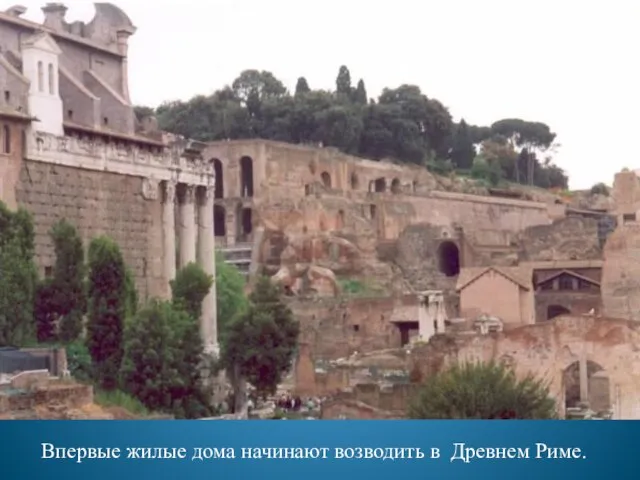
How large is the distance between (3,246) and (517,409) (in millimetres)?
6576

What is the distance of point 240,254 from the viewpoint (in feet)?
131

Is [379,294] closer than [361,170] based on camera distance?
Yes

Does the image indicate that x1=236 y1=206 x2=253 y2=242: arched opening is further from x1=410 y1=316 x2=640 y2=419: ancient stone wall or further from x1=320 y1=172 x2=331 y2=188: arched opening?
x1=410 y1=316 x2=640 y2=419: ancient stone wall

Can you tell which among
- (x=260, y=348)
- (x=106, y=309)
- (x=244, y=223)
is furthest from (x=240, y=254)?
(x=106, y=309)

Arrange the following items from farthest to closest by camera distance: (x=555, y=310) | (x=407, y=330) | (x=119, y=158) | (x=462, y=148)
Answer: (x=462, y=148)
(x=555, y=310)
(x=407, y=330)
(x=119, y=158)

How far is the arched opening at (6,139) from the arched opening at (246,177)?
72.6 ft

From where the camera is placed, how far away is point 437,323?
28859 millimetres

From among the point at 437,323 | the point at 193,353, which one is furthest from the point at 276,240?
the point at 193,353

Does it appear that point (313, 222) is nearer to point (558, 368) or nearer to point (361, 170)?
point (361, 170)

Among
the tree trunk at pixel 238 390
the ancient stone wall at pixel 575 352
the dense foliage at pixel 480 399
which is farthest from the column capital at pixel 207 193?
the dense foliage at pixel 480 399

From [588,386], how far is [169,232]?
695 cm

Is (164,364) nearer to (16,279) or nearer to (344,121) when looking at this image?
(16,279)

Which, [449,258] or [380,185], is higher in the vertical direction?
[380,185]

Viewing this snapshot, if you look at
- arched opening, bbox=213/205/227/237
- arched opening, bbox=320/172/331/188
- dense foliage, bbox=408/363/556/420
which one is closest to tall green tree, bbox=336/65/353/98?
arched opening, bbox=320/172/331/188
